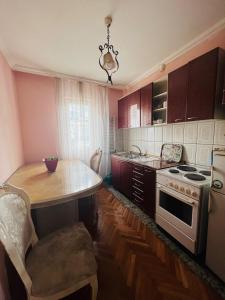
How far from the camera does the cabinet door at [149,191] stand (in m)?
1.92

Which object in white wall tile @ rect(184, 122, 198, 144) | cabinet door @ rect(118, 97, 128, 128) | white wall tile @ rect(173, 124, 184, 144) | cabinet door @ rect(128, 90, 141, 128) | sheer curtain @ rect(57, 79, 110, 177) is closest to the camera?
white wall tile @ rect(184, 122, 198, 144)

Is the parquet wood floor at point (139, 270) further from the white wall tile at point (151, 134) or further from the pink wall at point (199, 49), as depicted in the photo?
the pink wall at point (199, 49)

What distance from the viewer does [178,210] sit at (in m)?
1.56

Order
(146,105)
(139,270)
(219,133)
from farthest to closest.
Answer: (146,105), (219,133), (139,270)

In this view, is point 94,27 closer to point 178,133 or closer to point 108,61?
point 108,61

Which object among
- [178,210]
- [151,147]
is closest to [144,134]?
[151,147]

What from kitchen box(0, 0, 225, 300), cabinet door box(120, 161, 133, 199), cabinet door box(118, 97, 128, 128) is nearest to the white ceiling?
kitchen box(0, 0, 225, 300)

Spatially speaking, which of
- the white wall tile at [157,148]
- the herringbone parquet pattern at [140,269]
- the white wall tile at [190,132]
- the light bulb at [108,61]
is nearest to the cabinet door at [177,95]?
the white wall tile at [190,132]

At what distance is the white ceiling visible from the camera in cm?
128

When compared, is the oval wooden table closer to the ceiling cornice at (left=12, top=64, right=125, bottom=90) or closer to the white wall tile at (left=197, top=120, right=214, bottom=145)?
the white wall tile at (left=197, top=120, right=214, bottom=145)

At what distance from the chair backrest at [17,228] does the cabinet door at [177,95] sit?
194 cm

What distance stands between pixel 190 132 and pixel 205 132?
0.71 ft

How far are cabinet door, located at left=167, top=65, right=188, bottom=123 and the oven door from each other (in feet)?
3.22

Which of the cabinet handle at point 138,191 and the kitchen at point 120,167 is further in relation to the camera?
the cabinet handle at point 138,191
